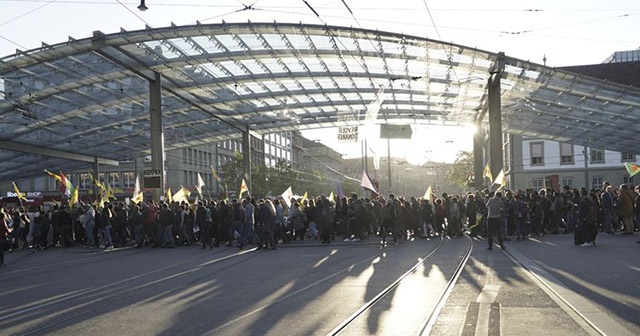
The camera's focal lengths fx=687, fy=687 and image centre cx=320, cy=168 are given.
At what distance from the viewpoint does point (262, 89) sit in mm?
38250

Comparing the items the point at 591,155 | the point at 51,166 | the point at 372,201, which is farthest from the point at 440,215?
the point at 591,155

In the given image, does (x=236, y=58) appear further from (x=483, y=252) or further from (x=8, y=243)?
(x=483, y=252)

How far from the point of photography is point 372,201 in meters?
27.2

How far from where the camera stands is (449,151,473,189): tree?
77000 mm

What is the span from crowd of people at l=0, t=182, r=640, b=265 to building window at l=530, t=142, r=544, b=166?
48857mm

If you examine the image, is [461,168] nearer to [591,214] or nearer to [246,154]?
[246,154]

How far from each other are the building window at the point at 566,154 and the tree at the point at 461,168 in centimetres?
959

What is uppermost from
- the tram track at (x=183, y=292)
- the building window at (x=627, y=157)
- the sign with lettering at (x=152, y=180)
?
the building window at (x=627, y=157)

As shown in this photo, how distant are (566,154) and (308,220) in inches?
2106

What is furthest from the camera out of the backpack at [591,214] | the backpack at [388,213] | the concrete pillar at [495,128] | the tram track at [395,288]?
the concrete pillar at [495,128]

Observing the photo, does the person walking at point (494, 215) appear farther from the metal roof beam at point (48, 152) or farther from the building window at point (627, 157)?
the building window at point (627, 157)

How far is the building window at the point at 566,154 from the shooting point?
73.1 meters

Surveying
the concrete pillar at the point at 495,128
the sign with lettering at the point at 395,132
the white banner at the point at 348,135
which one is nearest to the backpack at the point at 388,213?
the concrete pillar at the point at 495,128

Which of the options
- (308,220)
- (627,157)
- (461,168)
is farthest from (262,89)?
(627,157)
